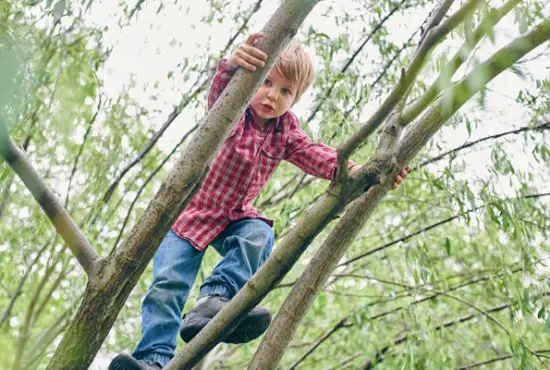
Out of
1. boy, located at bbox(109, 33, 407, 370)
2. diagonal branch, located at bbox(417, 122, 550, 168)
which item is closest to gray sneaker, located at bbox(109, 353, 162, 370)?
boy, located at bbox(109, 33, 407, 370)

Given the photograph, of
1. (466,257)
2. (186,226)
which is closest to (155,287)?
(186,226)

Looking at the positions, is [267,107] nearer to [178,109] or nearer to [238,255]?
[238,255]

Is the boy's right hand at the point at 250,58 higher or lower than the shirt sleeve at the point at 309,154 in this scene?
lower

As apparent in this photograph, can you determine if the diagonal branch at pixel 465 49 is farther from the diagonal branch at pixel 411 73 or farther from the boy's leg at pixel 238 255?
the boy's leg at pixel 238 255

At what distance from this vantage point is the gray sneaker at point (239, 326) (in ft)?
5.14

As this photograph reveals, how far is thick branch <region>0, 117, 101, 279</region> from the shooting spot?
1.17 meters

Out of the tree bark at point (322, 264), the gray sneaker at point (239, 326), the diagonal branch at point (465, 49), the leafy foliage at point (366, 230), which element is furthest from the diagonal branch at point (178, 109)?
the diagonal branch at point (465, 49)

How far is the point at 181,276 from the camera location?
5.98 feet

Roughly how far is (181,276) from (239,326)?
1.03 feet

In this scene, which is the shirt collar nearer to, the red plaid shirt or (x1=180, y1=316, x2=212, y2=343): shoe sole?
the red plaid shirt

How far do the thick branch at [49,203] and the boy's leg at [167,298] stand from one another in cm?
41

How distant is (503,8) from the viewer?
1.01m

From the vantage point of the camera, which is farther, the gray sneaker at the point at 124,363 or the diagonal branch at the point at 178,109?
the diagonal branch at the point at 178,109

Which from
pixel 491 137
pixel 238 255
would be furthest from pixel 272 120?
pixel 491 137
